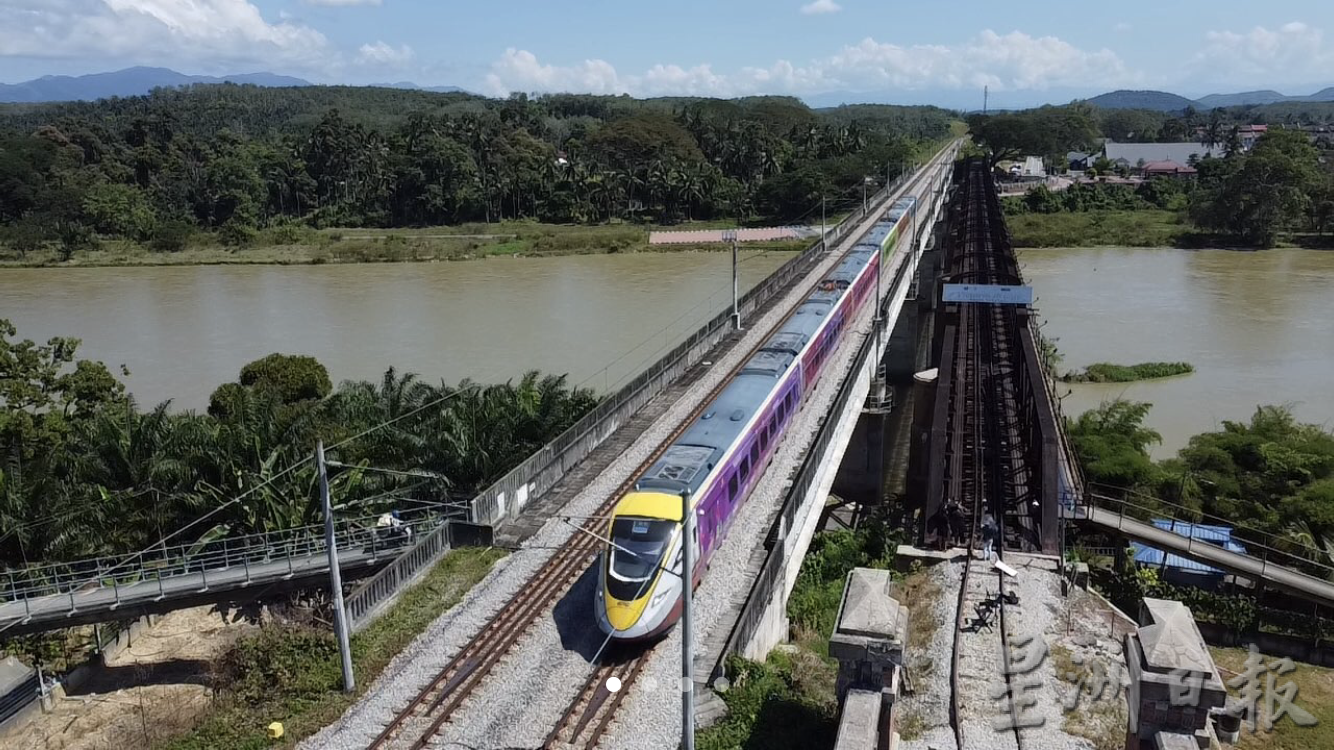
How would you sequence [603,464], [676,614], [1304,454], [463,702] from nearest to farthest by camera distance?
[463,702] < [676,614] < [603,464] < [1304,454]

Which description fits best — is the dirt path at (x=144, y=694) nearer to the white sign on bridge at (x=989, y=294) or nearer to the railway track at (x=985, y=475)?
the railway track at (x=985, y=475)

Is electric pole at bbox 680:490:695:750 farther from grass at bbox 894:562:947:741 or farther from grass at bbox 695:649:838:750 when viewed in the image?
grass at bbox 894:562:947:741

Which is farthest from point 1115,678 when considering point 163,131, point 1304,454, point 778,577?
point 163,131

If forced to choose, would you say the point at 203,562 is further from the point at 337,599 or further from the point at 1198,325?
the point at 1198,325

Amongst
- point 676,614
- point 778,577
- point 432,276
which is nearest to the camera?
point 676,614

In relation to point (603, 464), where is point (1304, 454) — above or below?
below

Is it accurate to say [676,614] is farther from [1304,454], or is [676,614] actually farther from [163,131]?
[163,131]

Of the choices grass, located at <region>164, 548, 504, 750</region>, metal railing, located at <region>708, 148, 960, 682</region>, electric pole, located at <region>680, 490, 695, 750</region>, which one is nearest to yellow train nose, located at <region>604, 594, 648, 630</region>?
metal railing, located at <region>708, 148, 960, 682</region>

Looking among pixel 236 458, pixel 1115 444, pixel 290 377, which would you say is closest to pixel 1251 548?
pixel 1115 444
